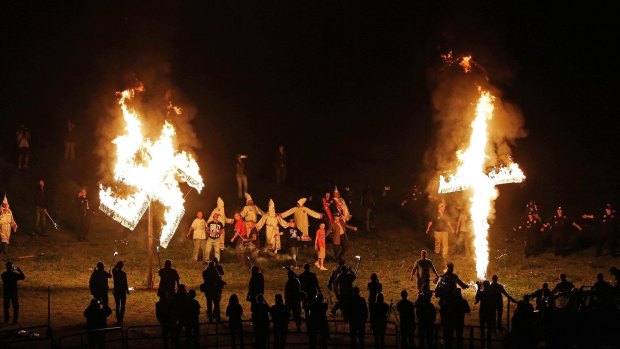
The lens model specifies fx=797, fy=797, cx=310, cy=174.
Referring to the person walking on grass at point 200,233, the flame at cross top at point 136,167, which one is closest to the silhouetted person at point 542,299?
the flame at cross top at point 136,167

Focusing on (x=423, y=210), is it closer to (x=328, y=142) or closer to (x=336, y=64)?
(x=328, y=142)

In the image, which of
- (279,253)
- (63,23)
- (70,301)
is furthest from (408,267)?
(63,23)

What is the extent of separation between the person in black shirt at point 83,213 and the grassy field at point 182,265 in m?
0.44

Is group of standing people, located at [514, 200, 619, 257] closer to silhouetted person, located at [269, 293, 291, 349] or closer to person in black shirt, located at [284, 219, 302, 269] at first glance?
person in black shirt, located at [284, 219, 302, 269]

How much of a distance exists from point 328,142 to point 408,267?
804 inches

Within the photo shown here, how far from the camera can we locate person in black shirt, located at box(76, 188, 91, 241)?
2938cm

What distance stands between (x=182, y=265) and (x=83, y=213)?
5078 millimetres

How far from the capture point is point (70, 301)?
70.2ft

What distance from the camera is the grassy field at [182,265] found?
21.5m

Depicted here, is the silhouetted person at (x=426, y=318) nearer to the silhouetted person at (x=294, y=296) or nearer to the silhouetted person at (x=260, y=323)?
the silhouetted person at (x=294, y=296)

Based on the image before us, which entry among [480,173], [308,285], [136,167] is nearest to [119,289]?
[308,285]

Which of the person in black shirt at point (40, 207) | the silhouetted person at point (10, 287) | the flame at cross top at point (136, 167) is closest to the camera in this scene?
the silhouetted person at point (10, 287)

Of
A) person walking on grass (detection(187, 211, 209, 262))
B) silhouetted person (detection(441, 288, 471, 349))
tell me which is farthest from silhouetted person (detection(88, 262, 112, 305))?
silhouetted person (detection(441, 288, 471, 349))

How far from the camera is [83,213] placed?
29469 millimetres
